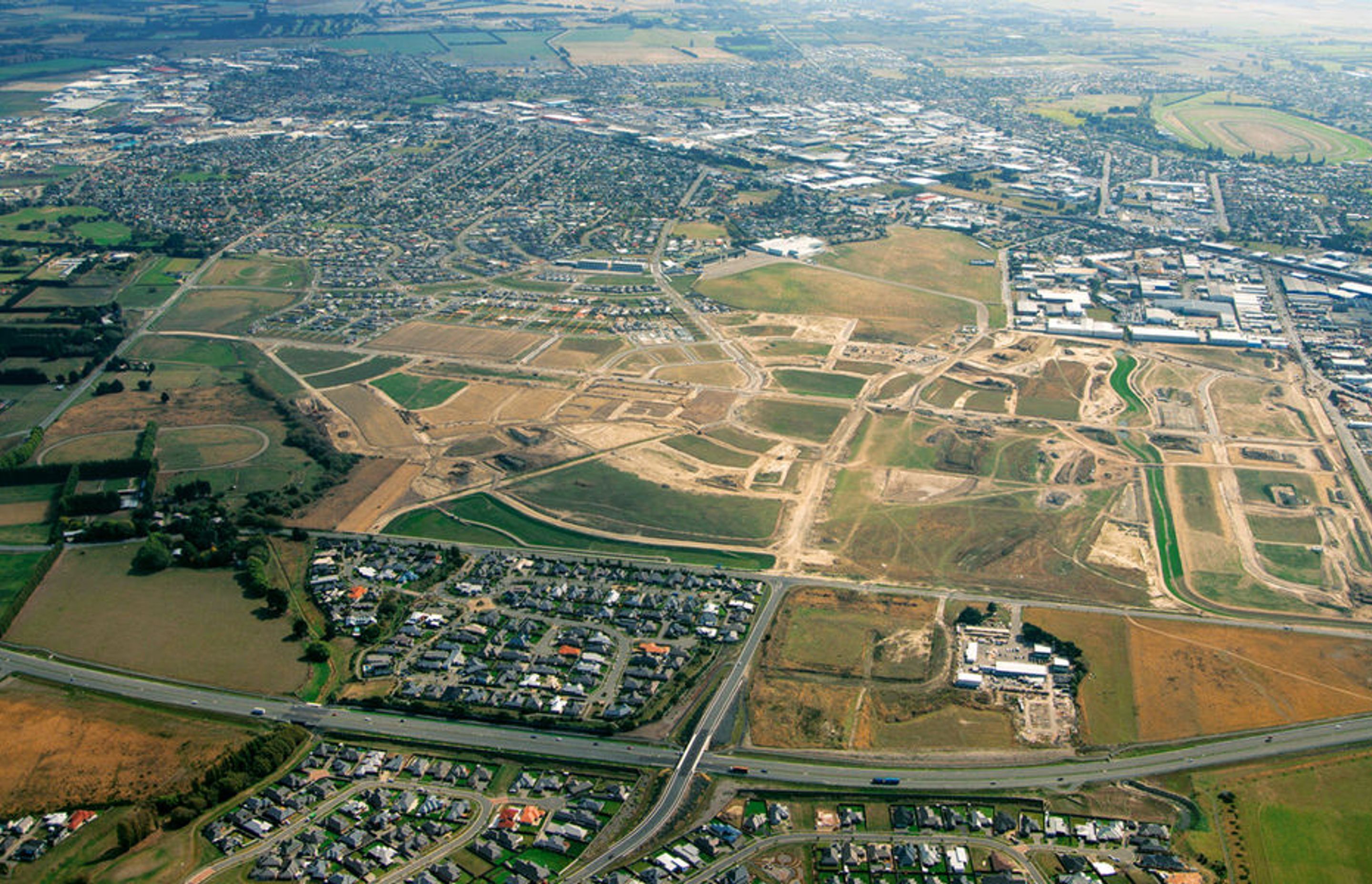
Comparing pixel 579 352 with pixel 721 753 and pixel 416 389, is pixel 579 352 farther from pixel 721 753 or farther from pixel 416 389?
pixel 721 753

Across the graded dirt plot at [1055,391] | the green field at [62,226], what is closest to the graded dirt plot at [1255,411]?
the graded dirt plot at [1055,391]

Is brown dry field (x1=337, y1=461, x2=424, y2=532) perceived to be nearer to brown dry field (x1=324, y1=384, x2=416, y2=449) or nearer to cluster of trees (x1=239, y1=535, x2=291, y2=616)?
brown dry field (x1=324, y1=384, x2=416, y2=449)

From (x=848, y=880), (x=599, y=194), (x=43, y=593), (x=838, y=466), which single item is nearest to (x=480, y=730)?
(x=848, y=880)

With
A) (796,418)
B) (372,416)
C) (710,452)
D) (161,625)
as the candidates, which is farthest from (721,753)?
(372,416)

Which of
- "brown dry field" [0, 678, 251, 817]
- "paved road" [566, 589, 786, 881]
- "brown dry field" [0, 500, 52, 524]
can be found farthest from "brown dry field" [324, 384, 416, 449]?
"paved road" [566, 589, 786, 881]

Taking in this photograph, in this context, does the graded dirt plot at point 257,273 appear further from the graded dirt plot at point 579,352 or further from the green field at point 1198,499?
the green field at point 1198,499
